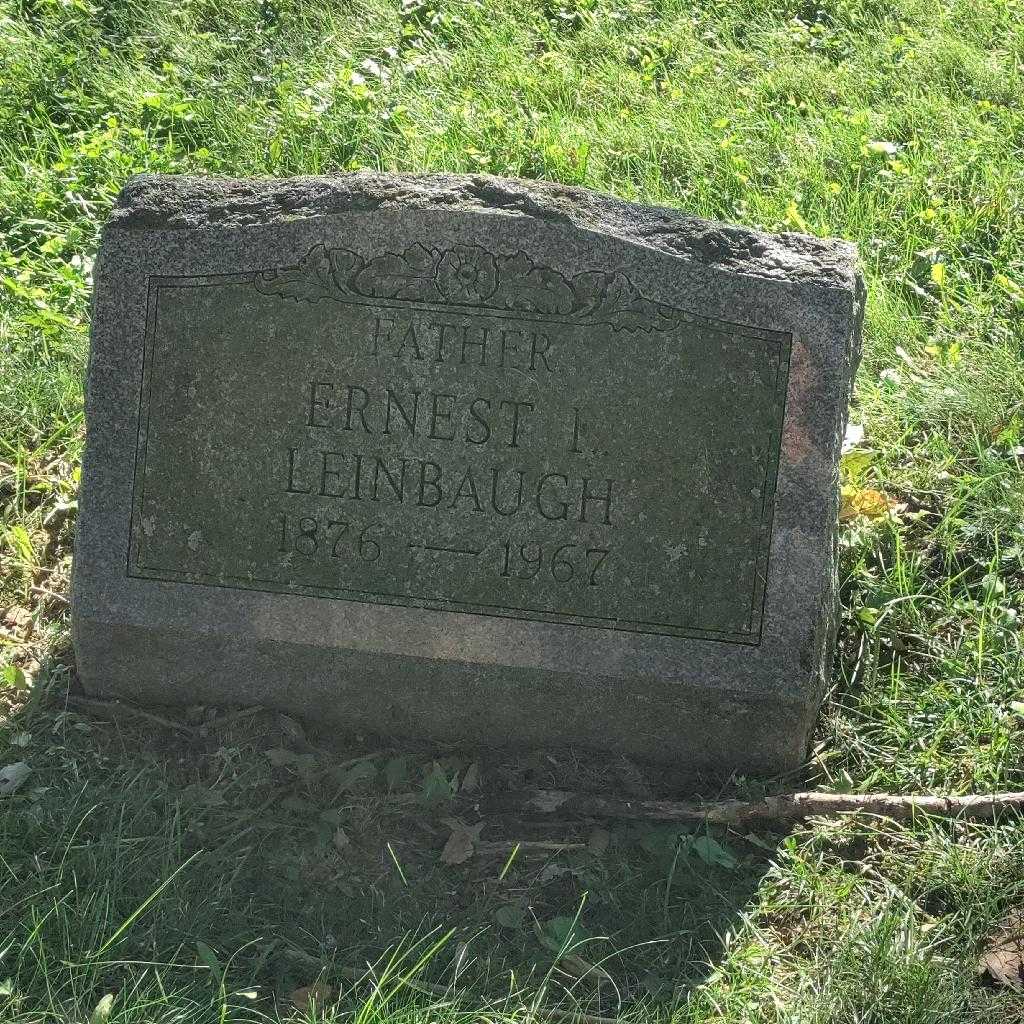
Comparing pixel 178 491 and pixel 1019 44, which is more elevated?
pixel 1019 44

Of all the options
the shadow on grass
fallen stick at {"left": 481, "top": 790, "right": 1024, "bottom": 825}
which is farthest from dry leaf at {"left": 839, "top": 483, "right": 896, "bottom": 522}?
the shadow on grass

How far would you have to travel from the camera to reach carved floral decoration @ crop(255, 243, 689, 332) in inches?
108

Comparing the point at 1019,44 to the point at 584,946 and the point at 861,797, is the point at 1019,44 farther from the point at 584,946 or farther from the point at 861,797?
the point at 584,946

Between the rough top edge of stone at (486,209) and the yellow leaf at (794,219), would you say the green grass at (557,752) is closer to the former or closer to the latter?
the yellow leaf at (794,219)

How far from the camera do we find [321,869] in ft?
8.68

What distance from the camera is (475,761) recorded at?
291 cm

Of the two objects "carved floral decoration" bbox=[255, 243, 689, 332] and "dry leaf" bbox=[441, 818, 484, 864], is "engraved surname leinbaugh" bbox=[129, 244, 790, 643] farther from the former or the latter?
"dry leaf" bbox=[441, 818, 484, 864]

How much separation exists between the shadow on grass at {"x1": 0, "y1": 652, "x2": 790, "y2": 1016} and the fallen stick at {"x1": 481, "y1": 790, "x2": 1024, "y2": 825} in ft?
0.12

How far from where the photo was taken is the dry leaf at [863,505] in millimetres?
3367

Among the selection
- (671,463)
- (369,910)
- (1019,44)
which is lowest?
(369,910)

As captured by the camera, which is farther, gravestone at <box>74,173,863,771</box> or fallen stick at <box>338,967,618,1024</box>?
gravestone at <box>74,173,863,771</box>

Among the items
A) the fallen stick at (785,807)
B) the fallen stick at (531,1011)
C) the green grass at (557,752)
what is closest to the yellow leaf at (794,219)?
the green grass at (557,752)

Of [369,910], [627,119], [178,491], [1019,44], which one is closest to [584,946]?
[369,910]

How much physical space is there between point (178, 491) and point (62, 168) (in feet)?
7.48
